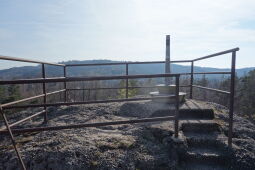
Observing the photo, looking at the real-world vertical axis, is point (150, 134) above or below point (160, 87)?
below

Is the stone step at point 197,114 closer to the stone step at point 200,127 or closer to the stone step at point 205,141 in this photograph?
the stone step at point 200,127

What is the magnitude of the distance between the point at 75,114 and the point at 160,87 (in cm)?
218

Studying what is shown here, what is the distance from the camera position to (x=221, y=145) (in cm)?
→ 255

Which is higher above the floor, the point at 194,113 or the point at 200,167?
the point at 194,113

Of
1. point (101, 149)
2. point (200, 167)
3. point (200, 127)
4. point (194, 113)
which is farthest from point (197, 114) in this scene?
point (101, 149)

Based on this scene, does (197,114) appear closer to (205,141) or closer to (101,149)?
(205,141)

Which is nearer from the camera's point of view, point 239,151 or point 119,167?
point 119,167

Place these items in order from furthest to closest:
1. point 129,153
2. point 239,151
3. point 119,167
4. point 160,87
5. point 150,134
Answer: point 160,87 → point 150,134 → point 239,151 → point 129,153 → point 119,167

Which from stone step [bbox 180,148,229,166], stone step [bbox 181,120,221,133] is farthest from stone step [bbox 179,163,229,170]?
stone step [bbox 181,120,221,133]

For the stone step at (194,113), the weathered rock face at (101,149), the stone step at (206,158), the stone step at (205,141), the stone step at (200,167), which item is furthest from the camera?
the stone step at (194,113)

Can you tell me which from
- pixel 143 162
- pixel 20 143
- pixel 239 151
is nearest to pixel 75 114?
pixel 20 143

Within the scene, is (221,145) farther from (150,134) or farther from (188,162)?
(150,134)

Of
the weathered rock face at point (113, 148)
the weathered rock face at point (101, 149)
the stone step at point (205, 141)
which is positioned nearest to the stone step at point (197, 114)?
the weathered rock face at point (113, 148)

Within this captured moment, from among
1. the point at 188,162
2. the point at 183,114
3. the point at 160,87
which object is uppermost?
the point at 160,87
